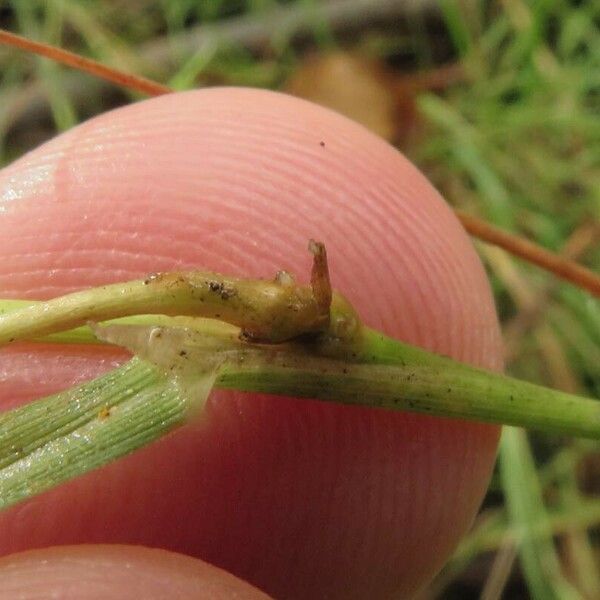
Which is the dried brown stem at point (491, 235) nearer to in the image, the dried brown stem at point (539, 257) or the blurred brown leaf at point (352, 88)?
the dried brown stem at point (539, 257)

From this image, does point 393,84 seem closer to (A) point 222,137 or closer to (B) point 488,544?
(B) point 488,544

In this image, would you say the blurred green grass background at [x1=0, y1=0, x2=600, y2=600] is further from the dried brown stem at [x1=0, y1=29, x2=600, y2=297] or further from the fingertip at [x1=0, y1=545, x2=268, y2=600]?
the fingertip at [x1=0, y1=545, x2=268, y2=600]

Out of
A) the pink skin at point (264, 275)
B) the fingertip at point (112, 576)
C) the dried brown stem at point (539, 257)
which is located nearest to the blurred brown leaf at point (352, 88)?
the dried brown stem at point (539, 257)

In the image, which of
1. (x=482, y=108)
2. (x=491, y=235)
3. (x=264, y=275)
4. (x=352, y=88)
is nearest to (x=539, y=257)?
(x=491, y=235)

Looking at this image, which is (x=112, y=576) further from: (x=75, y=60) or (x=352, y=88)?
(x=352, y=88)

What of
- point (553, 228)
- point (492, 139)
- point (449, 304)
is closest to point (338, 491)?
point (449, 304)
